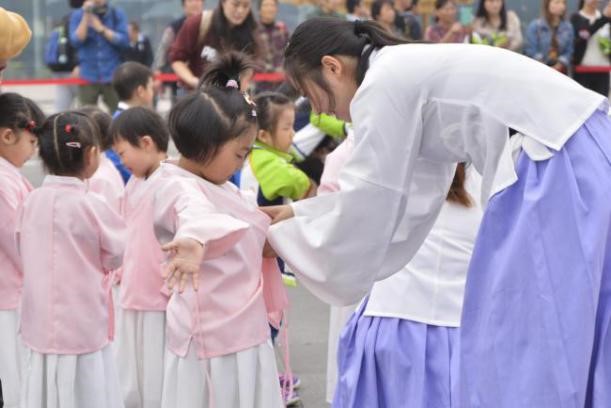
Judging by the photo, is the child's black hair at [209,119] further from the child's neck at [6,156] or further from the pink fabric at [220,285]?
the child's neck at [6,156]

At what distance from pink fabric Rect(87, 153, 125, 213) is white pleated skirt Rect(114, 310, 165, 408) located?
24.2 inches

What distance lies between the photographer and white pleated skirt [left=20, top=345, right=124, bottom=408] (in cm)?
439

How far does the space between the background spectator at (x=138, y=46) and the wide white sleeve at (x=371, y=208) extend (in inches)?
292

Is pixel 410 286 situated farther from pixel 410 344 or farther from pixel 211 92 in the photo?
pixel 211 92

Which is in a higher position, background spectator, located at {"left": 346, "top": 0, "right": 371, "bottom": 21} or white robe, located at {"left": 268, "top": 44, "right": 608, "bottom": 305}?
white robe, located at {"left": 268, "top": 44, "right": 608, "bottom": 305}

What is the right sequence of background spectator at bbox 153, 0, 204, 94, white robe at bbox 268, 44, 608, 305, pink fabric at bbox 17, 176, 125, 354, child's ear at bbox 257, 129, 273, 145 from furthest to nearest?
background spectator at bbox 153, 0, 204, 94, child's ear at bbox 257, 129, 273, 145, pink fabric at bbox 17, 176, 125, 354, white robe at bbox 268, 44, 608, 305

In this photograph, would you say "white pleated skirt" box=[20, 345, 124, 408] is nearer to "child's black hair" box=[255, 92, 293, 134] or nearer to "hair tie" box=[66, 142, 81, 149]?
"hair tie" box=[66, 142, 81, 149]

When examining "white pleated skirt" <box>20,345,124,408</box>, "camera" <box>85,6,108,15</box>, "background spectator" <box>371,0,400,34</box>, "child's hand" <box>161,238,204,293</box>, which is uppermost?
"child's hand" <box>161,238,204,293</box>

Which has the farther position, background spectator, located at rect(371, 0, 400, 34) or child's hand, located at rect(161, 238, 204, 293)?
background spectator, located at rect(371, 0, 400, 34)

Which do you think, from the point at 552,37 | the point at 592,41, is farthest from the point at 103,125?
the point at 592,41

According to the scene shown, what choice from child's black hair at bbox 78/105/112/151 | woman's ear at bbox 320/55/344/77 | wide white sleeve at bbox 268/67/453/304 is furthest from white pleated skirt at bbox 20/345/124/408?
woman's ear at bbox 320/55/344/77

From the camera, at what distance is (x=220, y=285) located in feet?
12.2

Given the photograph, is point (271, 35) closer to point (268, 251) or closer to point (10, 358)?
point (10, 358)

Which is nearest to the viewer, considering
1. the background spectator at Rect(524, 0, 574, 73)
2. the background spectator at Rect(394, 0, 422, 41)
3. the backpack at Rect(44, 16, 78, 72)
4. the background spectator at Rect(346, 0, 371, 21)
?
the backpack at Rect(44, 16, 78, 72)
